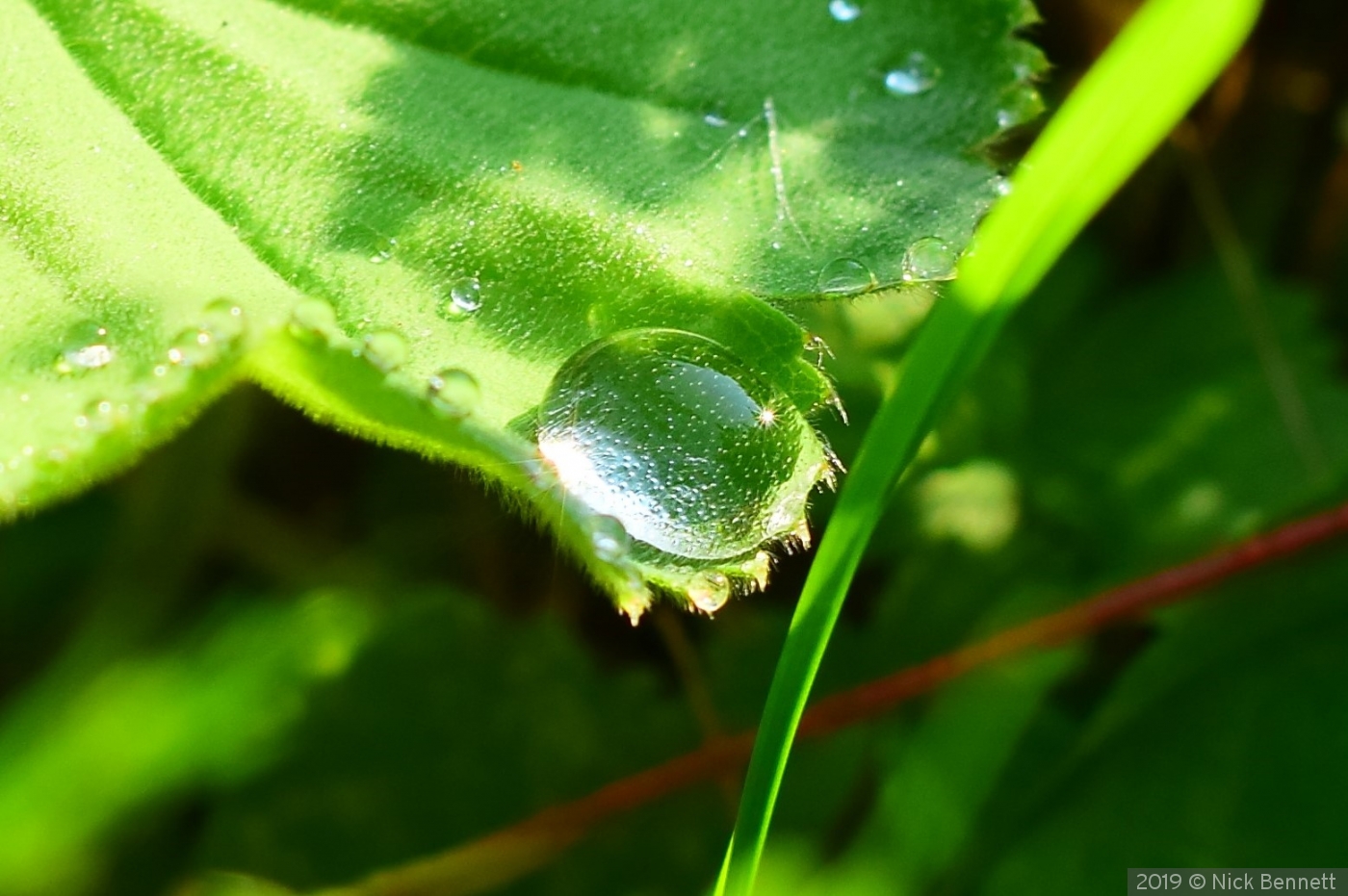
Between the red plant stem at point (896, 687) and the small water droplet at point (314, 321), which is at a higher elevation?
the small water droplet at point (314, 321)

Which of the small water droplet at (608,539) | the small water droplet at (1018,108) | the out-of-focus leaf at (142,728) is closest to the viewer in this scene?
the small water droplet at (608,539)

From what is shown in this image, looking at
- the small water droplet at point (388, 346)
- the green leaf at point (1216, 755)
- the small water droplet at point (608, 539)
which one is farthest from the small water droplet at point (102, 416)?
the green leaf at point (1216, 755)

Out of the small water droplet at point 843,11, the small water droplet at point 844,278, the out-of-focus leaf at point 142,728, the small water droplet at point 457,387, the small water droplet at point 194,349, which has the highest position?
the small water droplet at point 843,11

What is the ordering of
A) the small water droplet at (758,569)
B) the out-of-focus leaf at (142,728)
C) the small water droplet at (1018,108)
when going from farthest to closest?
the out-of-focus leaf at (142,728), the small water droplet at (1018,108), the small water droplet at (758,569)

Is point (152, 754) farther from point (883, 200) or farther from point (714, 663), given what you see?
point (883, 200)

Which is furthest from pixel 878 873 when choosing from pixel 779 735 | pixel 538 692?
pixel 779 735

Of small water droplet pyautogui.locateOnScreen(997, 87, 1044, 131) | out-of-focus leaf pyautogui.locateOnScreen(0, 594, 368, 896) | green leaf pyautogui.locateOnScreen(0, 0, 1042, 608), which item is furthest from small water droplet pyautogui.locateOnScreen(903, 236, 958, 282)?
out-of-focus leaf pyautogui.locateOnScreen(0, 594, 368, 896)

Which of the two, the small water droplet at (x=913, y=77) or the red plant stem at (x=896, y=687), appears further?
the red plant stem at (x=896, y=687)

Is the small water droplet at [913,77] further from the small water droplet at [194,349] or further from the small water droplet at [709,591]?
the small water droplet at [194,349]
